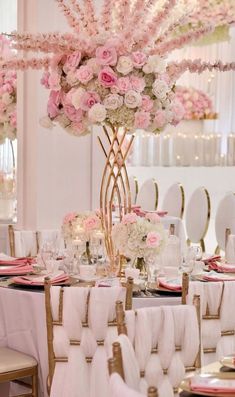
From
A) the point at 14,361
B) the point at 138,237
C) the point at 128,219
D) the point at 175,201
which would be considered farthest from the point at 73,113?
the point at 175,201

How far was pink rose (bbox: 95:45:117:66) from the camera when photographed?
4.38m

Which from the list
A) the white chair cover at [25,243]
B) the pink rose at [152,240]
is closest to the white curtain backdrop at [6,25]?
the white chair cover at [25,243]

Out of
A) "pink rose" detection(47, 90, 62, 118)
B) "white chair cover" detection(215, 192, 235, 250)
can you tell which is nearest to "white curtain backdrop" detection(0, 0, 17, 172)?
"white chair cover" detection(215, 192, 235, 250)

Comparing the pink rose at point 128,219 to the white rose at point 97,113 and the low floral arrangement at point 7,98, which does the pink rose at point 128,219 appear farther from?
the low floral arrangement at point 7,98

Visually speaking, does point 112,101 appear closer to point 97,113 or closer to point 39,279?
point 97,113

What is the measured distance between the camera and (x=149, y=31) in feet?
14.6

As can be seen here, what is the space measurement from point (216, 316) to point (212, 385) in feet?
4.16

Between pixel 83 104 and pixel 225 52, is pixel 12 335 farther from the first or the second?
pixel 225 52

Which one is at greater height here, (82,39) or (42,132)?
(82,39)

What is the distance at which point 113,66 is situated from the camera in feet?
14.5

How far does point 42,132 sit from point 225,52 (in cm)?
515

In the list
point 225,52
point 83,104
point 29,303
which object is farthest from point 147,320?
point 225,52

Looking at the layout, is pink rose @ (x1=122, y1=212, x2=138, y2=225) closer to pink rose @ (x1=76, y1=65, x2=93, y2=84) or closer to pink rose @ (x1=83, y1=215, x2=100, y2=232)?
pink rose @ (x1=83, y1=215, x2=100, y2=232)

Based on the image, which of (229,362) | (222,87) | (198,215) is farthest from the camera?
(222,87)
